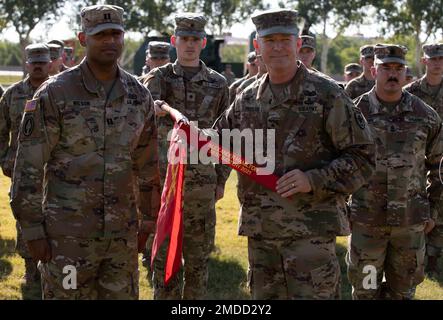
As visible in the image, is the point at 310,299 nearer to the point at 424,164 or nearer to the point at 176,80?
the point at 424,164

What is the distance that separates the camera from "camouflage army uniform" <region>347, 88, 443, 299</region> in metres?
5.21


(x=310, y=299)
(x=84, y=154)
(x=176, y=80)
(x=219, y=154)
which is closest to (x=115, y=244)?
(x=84, y=154)

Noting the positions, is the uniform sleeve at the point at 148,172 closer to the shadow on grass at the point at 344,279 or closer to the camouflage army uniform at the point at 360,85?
the shadow on grass at the point at 344,279

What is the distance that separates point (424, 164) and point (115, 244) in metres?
2.60

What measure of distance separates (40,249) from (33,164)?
0.50 m

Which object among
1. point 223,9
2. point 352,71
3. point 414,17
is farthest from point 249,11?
point 352,71

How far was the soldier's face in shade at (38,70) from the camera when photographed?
23.4 ft

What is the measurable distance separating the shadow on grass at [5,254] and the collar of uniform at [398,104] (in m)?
4.21

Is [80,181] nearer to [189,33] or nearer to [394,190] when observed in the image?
[189,33]

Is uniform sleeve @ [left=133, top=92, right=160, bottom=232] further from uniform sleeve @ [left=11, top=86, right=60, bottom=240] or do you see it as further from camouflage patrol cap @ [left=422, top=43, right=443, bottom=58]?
camouflage patrol cap @ [left=422, top=43, right=443, bottom=58]

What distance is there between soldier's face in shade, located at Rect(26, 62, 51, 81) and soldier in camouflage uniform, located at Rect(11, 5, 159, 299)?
3133 mm

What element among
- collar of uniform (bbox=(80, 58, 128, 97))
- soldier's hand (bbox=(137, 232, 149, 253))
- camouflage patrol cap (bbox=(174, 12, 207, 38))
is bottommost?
soldier's hand (bbox=(137, 232, 149, 253))

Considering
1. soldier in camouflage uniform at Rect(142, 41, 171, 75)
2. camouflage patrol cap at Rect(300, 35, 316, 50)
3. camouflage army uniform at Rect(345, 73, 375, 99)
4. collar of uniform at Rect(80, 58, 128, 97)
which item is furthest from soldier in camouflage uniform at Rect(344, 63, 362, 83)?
collar of uniform at Rect(80, 58, 128, 97)

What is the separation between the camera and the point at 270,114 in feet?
13.1
